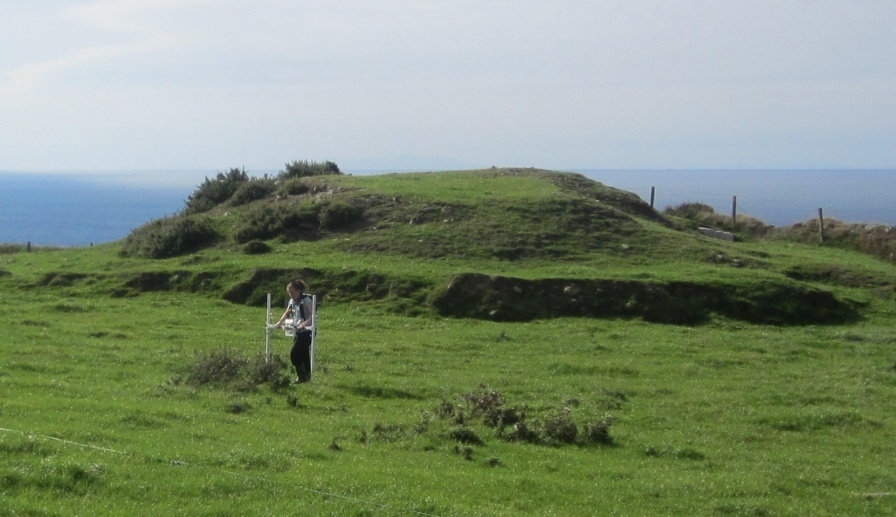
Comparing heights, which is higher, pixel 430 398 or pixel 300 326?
pixel 300 326

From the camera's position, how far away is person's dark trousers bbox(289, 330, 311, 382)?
18.4m

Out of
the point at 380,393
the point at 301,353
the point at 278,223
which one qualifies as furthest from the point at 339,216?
the point at 380,393

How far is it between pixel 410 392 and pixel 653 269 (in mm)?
17482

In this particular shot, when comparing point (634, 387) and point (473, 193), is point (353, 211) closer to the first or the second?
point (473, 193)

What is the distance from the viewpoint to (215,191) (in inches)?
1965

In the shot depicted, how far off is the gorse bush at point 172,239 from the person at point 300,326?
2138cm

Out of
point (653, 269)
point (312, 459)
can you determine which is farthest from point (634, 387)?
point (653, 269)

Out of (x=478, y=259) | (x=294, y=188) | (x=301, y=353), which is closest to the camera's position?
(x=301, y=353)

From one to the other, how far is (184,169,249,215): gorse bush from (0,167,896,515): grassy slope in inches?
462

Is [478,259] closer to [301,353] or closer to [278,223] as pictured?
[278,223]

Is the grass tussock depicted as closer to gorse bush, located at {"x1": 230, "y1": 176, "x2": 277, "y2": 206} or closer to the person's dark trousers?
the person's dark trousers

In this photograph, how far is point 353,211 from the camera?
3988 centimetres

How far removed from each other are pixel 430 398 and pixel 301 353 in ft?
8.73

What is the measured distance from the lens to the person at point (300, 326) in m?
18.4
